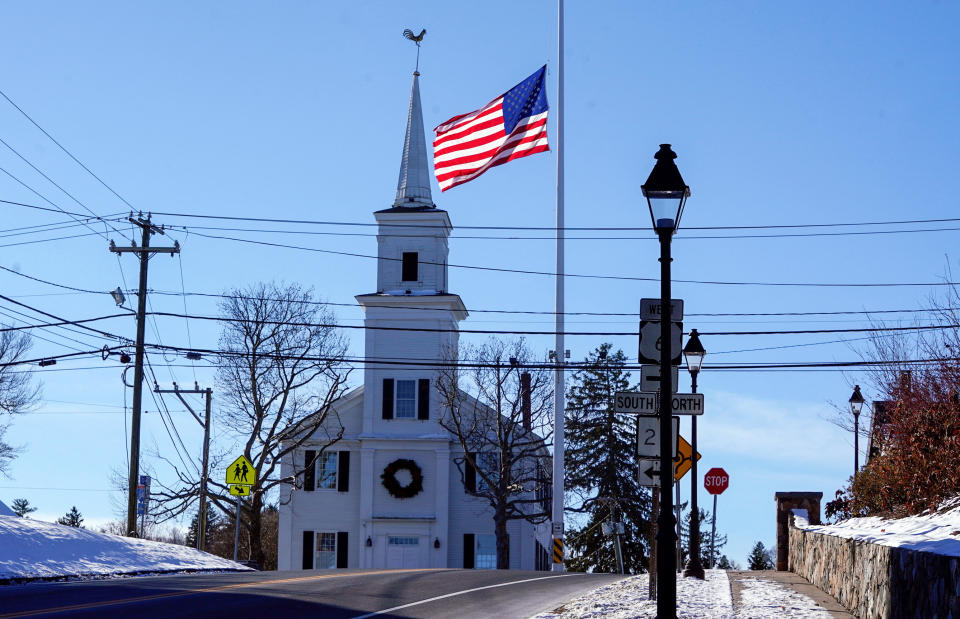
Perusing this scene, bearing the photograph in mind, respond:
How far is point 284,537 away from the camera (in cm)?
5141

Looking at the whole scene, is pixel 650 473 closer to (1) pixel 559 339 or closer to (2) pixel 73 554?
(2) pixel 73 554

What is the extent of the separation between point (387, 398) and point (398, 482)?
367 centimetres

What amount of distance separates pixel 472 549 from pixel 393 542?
3.40 meters

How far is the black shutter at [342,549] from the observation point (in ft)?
168

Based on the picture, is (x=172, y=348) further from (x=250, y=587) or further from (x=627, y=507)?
(x=627, y=507)

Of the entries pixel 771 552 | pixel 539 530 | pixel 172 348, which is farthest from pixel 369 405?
pixel 771 552

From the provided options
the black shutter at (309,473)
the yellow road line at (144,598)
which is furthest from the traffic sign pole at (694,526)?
the black shutter at (309,473)

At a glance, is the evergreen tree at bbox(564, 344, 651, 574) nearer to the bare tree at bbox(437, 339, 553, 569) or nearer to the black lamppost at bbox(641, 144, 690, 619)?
the bare tree at bbox(437, 339, 553, 569)

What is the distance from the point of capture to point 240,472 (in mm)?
35094

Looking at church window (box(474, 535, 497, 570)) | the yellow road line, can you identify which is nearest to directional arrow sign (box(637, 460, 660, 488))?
the yellow road line

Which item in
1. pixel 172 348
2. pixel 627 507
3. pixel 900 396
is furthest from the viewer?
pixel 627 507

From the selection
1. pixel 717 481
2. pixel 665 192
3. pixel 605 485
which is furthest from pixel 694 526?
pixel 605 485

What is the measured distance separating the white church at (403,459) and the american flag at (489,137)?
2097 cm

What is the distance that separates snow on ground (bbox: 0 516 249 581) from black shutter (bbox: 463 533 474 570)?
21728 mm
